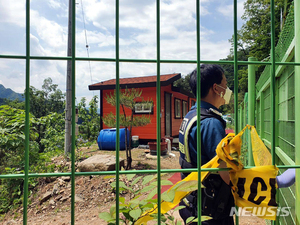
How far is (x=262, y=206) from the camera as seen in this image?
2.96ft

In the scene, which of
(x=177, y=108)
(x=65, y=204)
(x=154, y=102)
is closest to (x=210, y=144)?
(x=65, y=204)

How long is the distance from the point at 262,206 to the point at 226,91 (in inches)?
37.5

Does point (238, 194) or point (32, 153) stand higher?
point (238, 194)

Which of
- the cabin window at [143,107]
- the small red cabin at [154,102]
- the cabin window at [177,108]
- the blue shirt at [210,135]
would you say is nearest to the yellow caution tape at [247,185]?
the blue shirt at [210,135]

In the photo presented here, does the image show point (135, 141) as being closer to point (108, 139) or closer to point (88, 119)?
point (108, 139)

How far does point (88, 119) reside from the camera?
30.0 ft

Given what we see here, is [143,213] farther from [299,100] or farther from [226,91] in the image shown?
[226,91]

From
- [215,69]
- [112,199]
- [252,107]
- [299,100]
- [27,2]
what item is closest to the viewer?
[27,2]

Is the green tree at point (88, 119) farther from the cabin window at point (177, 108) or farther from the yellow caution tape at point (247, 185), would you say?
the yellow caution tape at point (247, 185)

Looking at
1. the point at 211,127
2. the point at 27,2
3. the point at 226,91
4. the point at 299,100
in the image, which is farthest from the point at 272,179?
the point at 27,2

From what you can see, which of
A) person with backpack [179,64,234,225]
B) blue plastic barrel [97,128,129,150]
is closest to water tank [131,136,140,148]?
blue plastic barrel [97,128,129,150]

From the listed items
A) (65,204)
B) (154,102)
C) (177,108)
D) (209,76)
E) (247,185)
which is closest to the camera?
(247,185)

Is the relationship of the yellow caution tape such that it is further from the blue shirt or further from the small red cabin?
the small red cabin

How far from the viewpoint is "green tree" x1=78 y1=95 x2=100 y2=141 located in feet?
28.8
